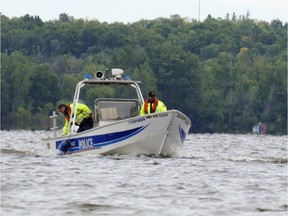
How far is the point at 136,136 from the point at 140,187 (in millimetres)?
8740

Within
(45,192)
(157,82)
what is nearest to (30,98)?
(157,82)

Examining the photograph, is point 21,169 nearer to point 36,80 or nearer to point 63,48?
point 36,80

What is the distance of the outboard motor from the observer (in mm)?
31938

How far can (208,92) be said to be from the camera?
148 metres

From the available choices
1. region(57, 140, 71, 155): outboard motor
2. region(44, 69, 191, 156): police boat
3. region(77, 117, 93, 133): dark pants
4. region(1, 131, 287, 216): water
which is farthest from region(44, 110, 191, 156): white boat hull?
region(77, 117, 93, 133): dark pants

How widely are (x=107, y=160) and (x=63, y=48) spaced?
158558 mm

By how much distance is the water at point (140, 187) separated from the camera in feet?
63.1

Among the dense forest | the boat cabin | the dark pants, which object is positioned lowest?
the dense forest

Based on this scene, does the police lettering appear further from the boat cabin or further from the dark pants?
the boat cabin

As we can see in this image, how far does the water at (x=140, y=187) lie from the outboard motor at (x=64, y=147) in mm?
1200

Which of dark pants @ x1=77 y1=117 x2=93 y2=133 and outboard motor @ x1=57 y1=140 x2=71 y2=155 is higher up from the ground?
dark pants @ x1=77 y1=117 x2=93 y2=133

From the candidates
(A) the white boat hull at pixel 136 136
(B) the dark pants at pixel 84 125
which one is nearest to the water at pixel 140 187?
(A) the white boat hull at pixel 136 136

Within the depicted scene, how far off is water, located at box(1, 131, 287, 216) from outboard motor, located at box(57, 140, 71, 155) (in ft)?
3.94

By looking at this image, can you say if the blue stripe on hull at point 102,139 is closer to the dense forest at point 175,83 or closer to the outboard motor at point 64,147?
the outboard motor at point 64,147
